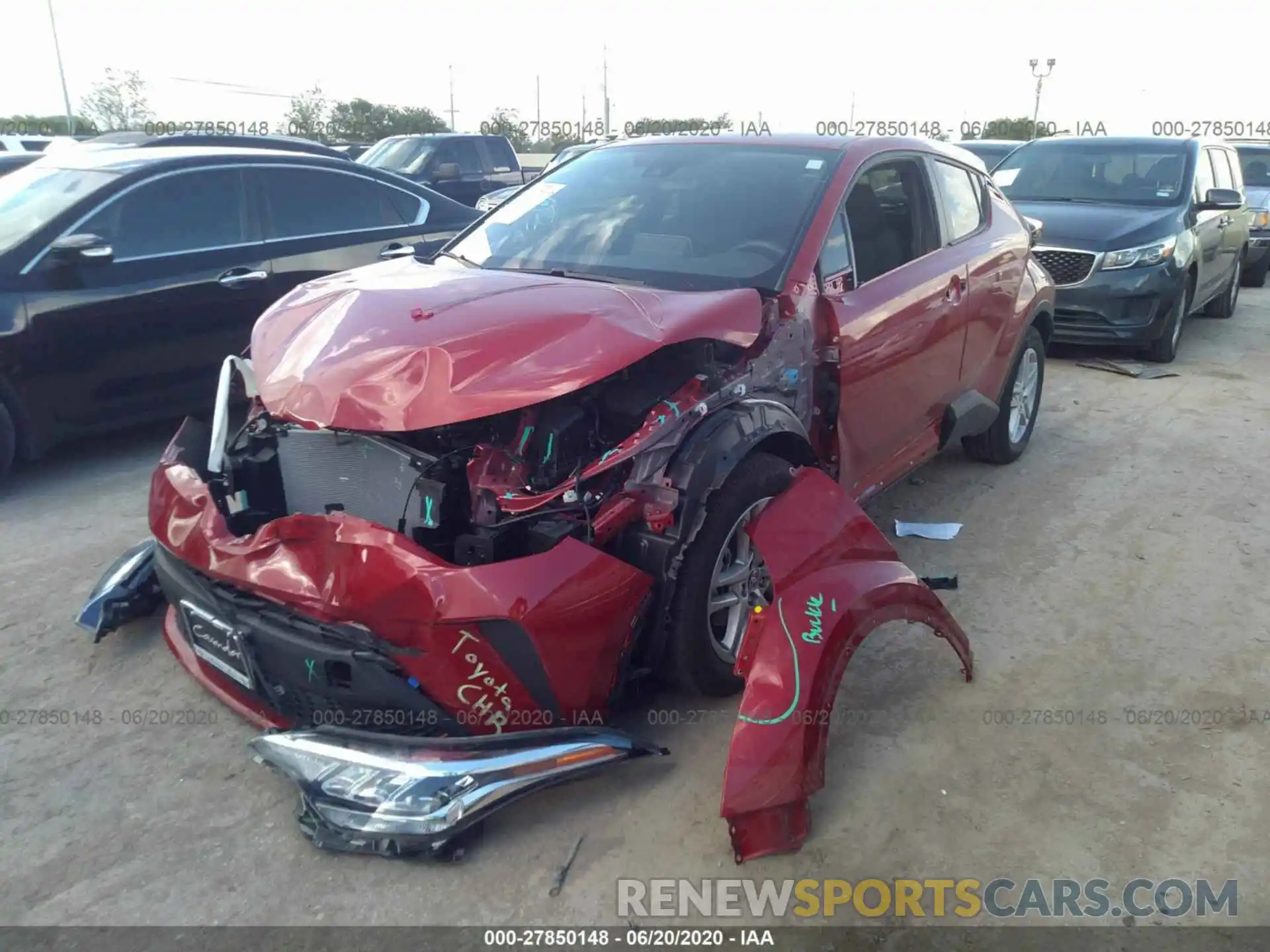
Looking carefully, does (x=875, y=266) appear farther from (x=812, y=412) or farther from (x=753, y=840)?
(x=753, y=840)

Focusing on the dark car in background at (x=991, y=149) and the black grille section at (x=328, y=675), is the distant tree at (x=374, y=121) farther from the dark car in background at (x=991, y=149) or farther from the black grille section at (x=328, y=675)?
the black grille section at (x=328, y=675)

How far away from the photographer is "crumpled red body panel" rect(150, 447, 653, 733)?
2.46 m

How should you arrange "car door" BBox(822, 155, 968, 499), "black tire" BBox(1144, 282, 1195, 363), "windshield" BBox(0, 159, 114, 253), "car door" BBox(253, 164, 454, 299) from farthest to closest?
"black tire" BBox(1144, 282, 1195, 363) → "car door" BBox(253, 164, 454, 299) → "windshield" BBox(0, 159, 114, 253) → "car door" BBox(822, 155, 968, 499)

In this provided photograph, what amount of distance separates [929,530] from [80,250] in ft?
14.6

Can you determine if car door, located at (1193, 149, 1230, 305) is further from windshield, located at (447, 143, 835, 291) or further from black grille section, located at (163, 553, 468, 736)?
black grille section, located at (163, 553, 468, 736)

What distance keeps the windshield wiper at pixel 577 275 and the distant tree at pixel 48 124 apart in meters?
33.4

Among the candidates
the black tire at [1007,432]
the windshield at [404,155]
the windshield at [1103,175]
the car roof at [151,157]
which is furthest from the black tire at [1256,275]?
the car roof at [151,157]

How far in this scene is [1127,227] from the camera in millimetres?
7918

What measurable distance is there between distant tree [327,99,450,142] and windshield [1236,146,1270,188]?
30277mm

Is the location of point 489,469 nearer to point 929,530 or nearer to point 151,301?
point 929,530

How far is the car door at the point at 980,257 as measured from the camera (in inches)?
179

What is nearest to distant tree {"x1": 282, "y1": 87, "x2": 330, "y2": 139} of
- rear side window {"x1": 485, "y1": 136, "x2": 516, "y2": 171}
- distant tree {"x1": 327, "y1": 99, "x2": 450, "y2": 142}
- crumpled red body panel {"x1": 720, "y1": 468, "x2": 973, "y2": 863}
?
distant tree {"x1": 327, "y1": 99, "x2": 450, "y2": 142}

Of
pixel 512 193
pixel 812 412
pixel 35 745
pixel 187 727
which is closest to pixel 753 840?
pixel 812 412

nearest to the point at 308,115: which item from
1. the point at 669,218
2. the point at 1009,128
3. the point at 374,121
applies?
the point at 374,121
